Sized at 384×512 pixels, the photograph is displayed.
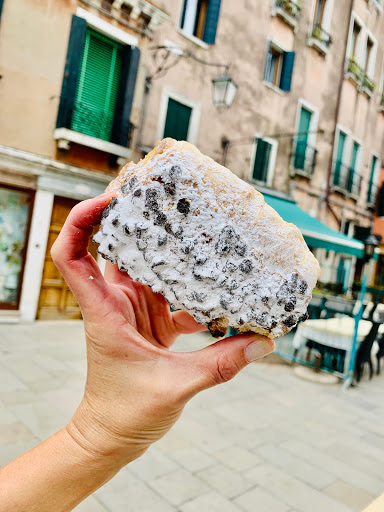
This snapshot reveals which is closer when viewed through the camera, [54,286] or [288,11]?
[54,286]

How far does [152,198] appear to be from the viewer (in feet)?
3.55

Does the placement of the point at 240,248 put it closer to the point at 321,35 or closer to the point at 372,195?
the point at 321,35

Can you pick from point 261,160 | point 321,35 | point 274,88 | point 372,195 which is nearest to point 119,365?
point 261,160

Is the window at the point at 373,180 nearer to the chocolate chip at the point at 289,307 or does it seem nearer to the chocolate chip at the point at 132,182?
the chocolate chip at the point at 289,307

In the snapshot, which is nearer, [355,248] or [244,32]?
[355,248]

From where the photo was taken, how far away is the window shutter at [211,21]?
30.5 feet

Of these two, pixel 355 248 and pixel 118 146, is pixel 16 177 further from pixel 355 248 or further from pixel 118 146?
pixel 355 248

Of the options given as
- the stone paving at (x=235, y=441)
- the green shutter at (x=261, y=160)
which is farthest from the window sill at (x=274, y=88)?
the stone paving at (x=235, y=441)

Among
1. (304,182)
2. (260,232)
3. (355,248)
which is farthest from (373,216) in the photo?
(260,232)

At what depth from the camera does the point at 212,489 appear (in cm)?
317

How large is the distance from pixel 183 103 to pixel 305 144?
16.2ft

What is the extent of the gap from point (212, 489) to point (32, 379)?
270 centimetres

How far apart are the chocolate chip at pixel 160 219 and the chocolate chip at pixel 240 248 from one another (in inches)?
8.1

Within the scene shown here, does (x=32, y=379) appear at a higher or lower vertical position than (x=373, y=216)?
lower
